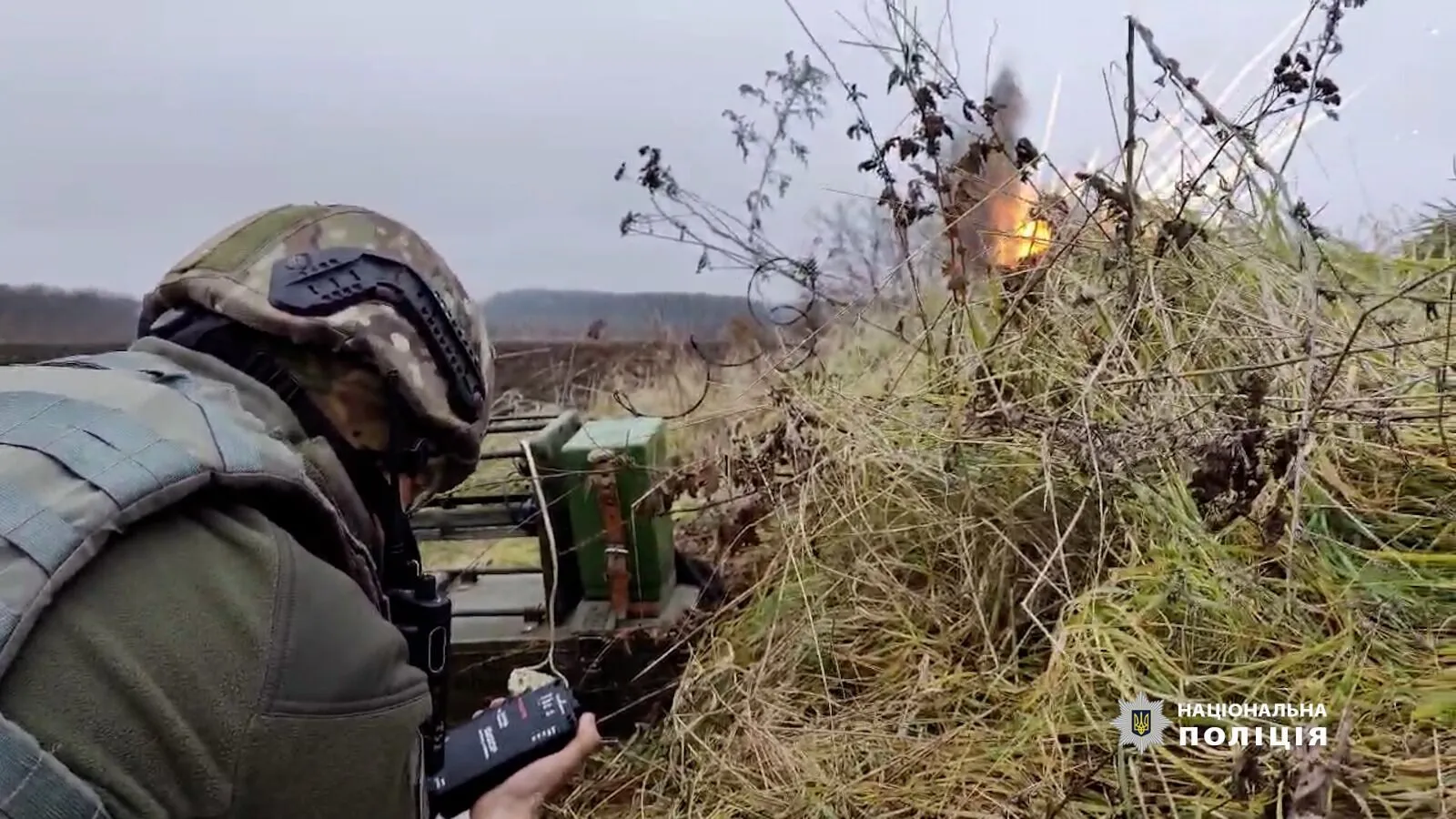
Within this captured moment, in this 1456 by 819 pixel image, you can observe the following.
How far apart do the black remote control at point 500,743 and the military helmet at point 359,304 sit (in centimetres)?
40

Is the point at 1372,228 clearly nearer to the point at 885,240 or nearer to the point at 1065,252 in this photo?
the point at 1065,252

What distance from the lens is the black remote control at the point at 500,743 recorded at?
1.69 m

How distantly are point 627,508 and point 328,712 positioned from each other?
1763 millimetres

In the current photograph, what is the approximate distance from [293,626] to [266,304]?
0.50 m

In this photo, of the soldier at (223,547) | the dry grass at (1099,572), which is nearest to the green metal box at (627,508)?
the dry grass at (1099,572)

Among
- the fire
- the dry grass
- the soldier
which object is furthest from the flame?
the soldier

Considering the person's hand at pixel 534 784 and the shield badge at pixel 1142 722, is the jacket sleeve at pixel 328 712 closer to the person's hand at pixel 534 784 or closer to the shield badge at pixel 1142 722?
the person's hand at pixel 534 784

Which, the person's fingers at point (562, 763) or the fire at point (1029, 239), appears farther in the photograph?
the fire at point (1029, 239)

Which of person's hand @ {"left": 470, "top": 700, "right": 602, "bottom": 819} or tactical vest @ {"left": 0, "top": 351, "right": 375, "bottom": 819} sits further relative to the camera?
person's hand @ {"left": 470, "top": 700, "right": 602, "bottom": 819}

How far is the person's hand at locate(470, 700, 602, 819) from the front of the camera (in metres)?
1.72

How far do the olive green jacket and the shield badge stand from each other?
1139 mm

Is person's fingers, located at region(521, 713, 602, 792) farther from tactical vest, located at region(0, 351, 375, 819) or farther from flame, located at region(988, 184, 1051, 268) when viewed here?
flame, located at region(988, 184, 1051, 268)

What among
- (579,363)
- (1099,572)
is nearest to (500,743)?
(1099,572)

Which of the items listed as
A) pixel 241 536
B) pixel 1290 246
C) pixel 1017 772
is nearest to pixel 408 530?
pixel 241 536
